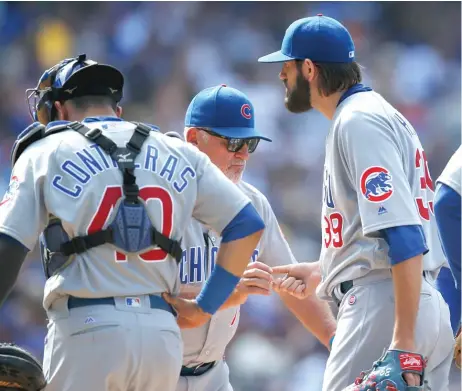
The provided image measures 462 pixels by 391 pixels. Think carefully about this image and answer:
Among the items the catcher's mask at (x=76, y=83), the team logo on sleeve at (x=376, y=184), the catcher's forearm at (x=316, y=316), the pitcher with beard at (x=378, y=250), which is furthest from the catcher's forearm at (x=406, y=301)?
the catcher's forearm at (x=316, y=316)

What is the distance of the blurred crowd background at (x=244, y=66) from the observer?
10445mm

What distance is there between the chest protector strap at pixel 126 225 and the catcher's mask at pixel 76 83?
1.12 feet

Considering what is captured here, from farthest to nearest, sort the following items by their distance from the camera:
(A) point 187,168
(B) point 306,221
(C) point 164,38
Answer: (C) point 164,38
(B) point 306,221
(A) point 187,168

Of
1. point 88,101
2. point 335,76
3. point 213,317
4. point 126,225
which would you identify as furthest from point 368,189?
point 213,317

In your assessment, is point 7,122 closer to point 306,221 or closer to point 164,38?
point 164,38

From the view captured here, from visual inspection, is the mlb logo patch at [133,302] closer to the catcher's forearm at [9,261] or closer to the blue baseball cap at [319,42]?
the catcher's forearm at [9,261]

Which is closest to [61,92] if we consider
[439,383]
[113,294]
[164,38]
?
[113,294]

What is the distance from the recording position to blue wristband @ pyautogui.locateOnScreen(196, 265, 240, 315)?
3908 mm

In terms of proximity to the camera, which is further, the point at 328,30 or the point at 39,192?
the point at 328,30

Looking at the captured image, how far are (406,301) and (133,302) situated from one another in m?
1.03

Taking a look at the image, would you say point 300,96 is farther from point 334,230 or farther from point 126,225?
point 126,225

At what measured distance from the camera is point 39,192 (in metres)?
3.65

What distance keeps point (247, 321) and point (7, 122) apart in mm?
3867

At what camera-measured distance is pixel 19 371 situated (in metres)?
3.61
